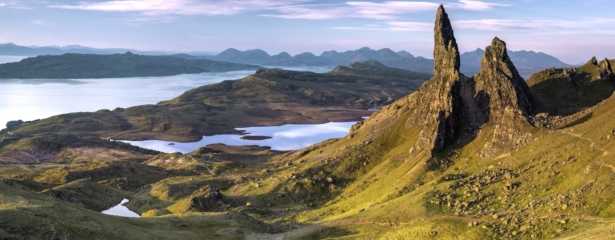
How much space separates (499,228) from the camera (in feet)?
160

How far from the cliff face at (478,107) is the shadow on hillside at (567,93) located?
5.59m

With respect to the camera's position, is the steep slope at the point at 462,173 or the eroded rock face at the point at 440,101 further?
the eroded rock face at the point at 440,101

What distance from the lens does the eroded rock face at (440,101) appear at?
83.5 metres

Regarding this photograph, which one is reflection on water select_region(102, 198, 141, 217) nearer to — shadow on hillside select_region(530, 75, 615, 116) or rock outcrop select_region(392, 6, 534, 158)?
rock outcrop select_region(392, 6, 534, 158)

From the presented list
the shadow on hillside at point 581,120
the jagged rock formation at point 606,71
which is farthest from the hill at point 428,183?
the jagged rock formation at point 606,71

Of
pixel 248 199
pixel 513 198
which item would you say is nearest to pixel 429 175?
pixel 513 198

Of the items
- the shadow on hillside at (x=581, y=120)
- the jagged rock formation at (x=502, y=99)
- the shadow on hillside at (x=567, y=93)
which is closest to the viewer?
the shadow on hillside at (x=581, y=120)

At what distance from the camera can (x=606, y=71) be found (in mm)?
104125

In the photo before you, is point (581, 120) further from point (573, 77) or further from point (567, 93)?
point (573, 77)

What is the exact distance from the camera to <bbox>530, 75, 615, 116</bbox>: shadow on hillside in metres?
92.6

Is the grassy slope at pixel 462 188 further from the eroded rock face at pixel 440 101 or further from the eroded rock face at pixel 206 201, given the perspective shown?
the eroded rock face at pixel 206 201

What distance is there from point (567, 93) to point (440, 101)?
3232cm

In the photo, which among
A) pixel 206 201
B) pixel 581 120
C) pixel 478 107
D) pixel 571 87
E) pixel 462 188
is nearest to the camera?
pixel 462 188

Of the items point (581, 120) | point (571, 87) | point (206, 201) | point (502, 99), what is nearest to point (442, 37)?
point (571, 87)
